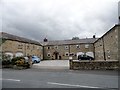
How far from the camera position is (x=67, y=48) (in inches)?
2143

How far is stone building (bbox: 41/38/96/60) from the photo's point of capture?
5232 cm

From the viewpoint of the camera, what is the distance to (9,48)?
37.2 m

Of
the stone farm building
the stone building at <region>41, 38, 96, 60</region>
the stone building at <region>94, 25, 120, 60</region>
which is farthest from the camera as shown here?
the stone building at <region>41, 38, 96, 60</region>

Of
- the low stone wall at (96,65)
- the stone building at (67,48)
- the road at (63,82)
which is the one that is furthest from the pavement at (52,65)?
the stone building at (67,48)

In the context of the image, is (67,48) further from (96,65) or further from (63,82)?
(63,82)

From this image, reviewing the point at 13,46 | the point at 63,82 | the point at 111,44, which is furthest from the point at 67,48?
the point at 63,82

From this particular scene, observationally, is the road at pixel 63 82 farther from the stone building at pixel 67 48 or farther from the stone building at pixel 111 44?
the stone building at pixel 67 48

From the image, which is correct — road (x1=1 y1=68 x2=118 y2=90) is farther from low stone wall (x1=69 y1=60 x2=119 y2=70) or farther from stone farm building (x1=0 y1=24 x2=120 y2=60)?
stone farm building (x1=0 y1=24 x2=120 y2=60)

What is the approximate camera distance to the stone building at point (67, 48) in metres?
52.3

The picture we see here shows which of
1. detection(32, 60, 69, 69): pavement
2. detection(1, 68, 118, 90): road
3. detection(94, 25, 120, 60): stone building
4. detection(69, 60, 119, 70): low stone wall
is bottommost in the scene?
detection(1, 68, 118, 90): road

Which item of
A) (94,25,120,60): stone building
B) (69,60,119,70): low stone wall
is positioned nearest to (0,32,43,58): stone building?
(69,60,119,70): low stone wall

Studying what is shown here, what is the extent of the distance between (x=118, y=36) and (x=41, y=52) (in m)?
36.0

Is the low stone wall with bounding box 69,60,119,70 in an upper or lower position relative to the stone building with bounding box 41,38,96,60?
lower

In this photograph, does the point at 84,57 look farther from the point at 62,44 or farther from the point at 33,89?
the point at 33,89
